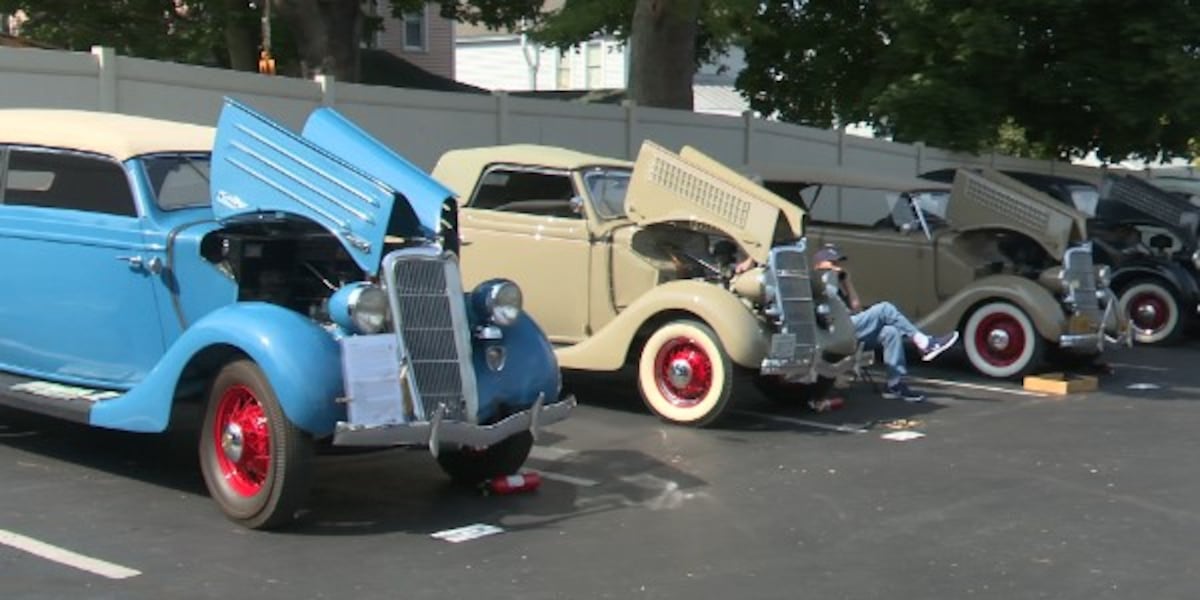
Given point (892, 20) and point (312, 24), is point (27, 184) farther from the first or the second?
point (892, 20)

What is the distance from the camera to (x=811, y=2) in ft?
74.2

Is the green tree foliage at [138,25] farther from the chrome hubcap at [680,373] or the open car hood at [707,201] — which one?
the chrome hubcap at [680,373]

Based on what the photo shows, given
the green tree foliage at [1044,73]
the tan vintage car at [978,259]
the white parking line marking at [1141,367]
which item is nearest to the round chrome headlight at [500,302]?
the tan vintage car at [978,259]

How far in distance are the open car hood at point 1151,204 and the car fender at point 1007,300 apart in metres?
4.95

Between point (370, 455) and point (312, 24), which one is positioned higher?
point (312, 24)

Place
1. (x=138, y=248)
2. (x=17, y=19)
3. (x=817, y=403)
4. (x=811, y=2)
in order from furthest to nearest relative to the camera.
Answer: (x=17, y=19)
(x=811, y=2)
(x=817, y=403)
(x=138, y=248)

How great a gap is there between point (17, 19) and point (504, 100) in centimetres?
1440

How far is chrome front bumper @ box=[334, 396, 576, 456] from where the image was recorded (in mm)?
5902

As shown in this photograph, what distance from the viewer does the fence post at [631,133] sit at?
52.5 ft

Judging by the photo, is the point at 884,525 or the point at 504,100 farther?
the point at 504,100

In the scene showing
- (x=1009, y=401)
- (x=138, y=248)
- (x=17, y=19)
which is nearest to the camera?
(x=138, y=248)

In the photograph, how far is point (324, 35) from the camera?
18.8 m

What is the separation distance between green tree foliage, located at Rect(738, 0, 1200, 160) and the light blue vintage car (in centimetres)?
1073

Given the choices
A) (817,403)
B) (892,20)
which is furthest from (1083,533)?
(892,20)
